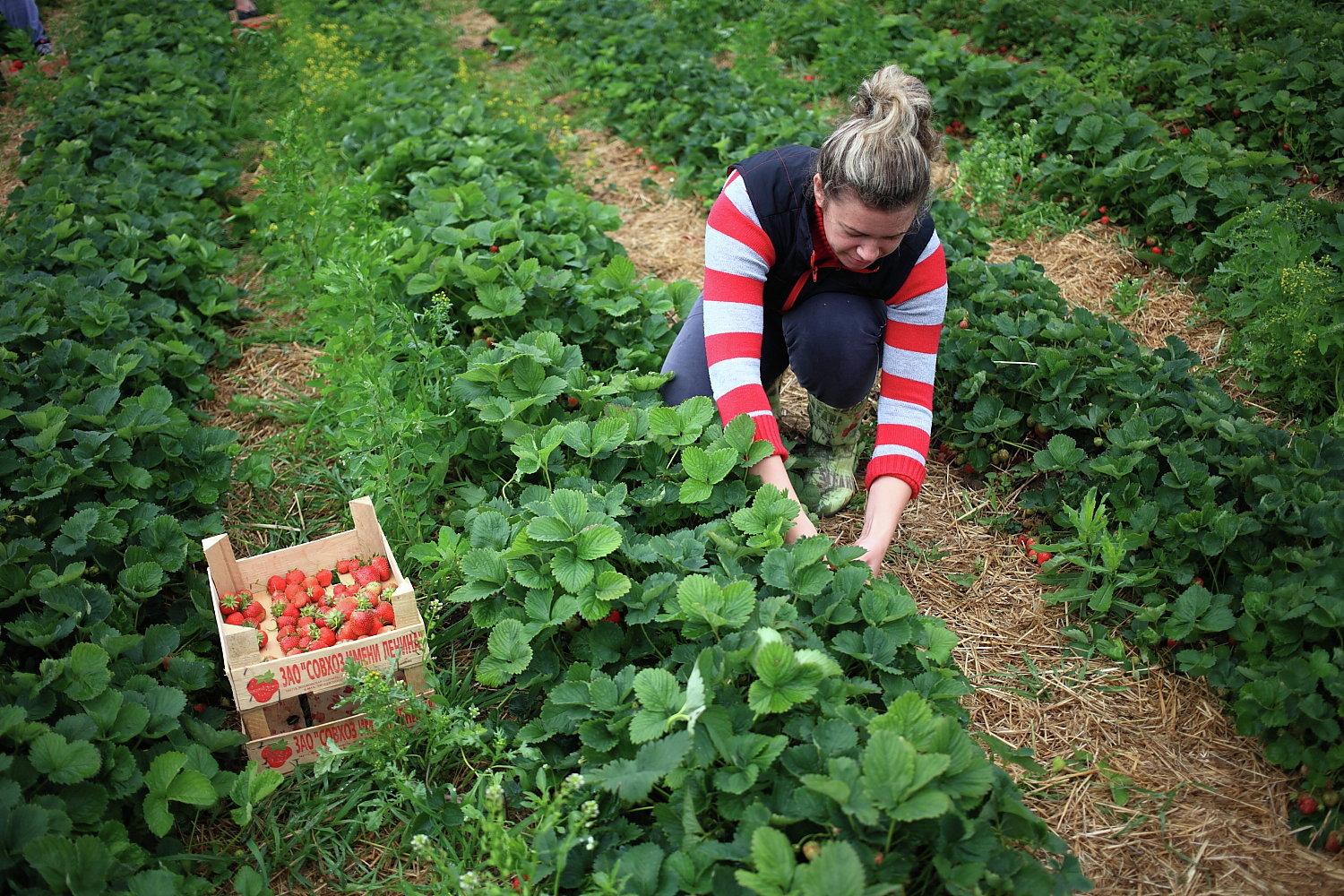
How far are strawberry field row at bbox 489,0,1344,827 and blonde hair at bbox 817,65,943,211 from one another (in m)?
1.07

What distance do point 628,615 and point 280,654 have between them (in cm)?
92

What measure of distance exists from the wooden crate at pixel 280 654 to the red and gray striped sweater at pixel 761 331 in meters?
1.09

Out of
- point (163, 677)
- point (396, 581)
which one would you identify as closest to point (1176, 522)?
point (396, 581)

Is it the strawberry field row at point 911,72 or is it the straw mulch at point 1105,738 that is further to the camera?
the strawberry field row at point 911,72

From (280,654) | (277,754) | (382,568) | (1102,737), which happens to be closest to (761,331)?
(382,568)

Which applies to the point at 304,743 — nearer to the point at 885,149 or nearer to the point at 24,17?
the point at 885,149

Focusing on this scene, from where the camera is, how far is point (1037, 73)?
5461 millimetres

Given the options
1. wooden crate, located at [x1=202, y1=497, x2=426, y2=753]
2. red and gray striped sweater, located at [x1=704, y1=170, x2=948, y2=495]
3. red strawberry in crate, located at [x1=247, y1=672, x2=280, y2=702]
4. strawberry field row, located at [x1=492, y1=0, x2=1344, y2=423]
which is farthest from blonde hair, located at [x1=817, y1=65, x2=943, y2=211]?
red strawberry in crate, located at [x1=247, y1=672, x2=280, y2=702]

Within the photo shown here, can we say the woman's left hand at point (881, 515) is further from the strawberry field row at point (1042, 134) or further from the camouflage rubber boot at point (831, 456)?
the strawberry field row at point (1042, 134)

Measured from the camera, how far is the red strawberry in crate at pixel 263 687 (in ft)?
7.58

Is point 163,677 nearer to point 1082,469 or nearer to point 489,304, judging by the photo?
point 489,304

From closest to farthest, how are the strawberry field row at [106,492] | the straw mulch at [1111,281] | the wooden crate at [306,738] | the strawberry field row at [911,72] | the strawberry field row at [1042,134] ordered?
the strawberry field row at [106,492]
the wooden crate at [306,738]
the strawberry field row at [1042,134]
the straw mulch at [1111,281]
the strawberry field row at [911,72]

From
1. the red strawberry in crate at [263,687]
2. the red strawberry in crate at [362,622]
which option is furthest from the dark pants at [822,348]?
the red strawberry in crate at [263,687]

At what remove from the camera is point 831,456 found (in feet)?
11.0
